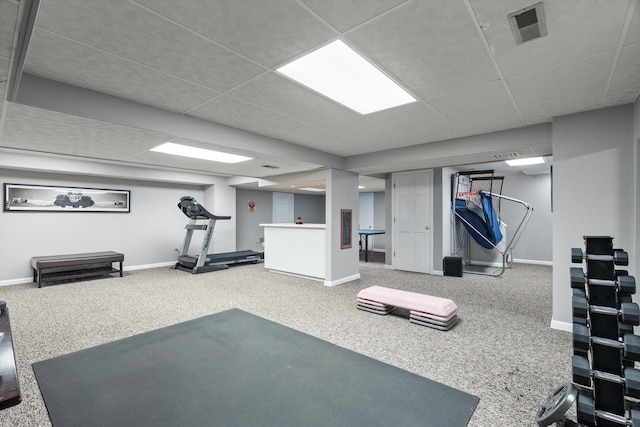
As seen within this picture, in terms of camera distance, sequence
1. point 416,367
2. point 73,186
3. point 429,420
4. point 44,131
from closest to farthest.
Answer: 1. point 429,420
2. point 416,367
3. point 44,131
4. point 73,186

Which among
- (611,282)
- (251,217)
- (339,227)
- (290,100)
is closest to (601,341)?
(611,282)

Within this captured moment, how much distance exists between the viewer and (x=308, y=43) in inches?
73.7

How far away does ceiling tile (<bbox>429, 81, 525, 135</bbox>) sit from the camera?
2.65 m

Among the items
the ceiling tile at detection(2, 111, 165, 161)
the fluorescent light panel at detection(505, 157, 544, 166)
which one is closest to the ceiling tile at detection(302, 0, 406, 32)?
the ceiling tile at detection(2, 111, 165, 161)

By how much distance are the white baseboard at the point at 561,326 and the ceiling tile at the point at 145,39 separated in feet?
12.7

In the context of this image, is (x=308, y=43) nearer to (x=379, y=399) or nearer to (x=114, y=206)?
(x=379, y=399)

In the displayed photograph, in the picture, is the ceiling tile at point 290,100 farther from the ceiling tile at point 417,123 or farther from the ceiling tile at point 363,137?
the ceiling tile at point 417,123

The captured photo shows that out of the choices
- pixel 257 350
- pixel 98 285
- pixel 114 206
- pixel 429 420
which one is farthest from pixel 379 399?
pixel 114 206

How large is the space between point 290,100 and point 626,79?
276cm

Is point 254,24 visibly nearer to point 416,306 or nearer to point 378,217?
point 416,306

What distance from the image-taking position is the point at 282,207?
33.6 ft

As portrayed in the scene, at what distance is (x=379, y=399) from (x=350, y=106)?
8.25 feet

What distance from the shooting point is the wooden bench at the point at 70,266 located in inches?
195

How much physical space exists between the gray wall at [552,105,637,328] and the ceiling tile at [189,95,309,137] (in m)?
2.86
